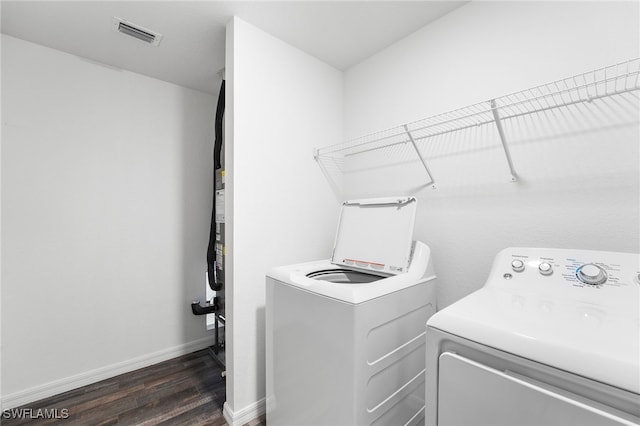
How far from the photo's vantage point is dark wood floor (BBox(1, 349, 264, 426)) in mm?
1733

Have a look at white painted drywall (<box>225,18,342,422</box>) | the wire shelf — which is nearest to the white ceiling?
white painted drywall (<box>225,18,342,422</box>)

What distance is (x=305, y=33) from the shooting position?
1920 mm

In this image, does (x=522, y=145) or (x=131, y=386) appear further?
(x=131, y=386)

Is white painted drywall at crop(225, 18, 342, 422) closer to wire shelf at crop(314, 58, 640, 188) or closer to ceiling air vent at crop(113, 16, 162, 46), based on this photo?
wire shelf at crop(314, 58, 640, 188)

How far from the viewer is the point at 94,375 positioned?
214cm

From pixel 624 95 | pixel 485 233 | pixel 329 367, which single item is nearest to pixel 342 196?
pixel 485 233

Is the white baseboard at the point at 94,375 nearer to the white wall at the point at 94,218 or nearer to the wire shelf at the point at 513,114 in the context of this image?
the white wall at the point at 94,218

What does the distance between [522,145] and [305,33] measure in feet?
5.03

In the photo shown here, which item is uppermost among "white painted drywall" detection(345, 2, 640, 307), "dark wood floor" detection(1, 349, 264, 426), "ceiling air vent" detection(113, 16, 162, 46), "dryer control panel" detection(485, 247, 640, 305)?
"ceiling air vent" detection(113, 16, 162, 46)

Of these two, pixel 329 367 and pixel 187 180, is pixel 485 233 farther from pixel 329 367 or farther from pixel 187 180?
pixel 187 180

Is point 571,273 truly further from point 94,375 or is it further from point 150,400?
point 94,375

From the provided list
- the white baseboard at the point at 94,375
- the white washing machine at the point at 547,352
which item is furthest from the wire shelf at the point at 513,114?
the white baseboard at the point at 94,375

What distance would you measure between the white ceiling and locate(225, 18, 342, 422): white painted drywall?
0.14 meters

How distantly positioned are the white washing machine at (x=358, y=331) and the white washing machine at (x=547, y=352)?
12.3 inches
